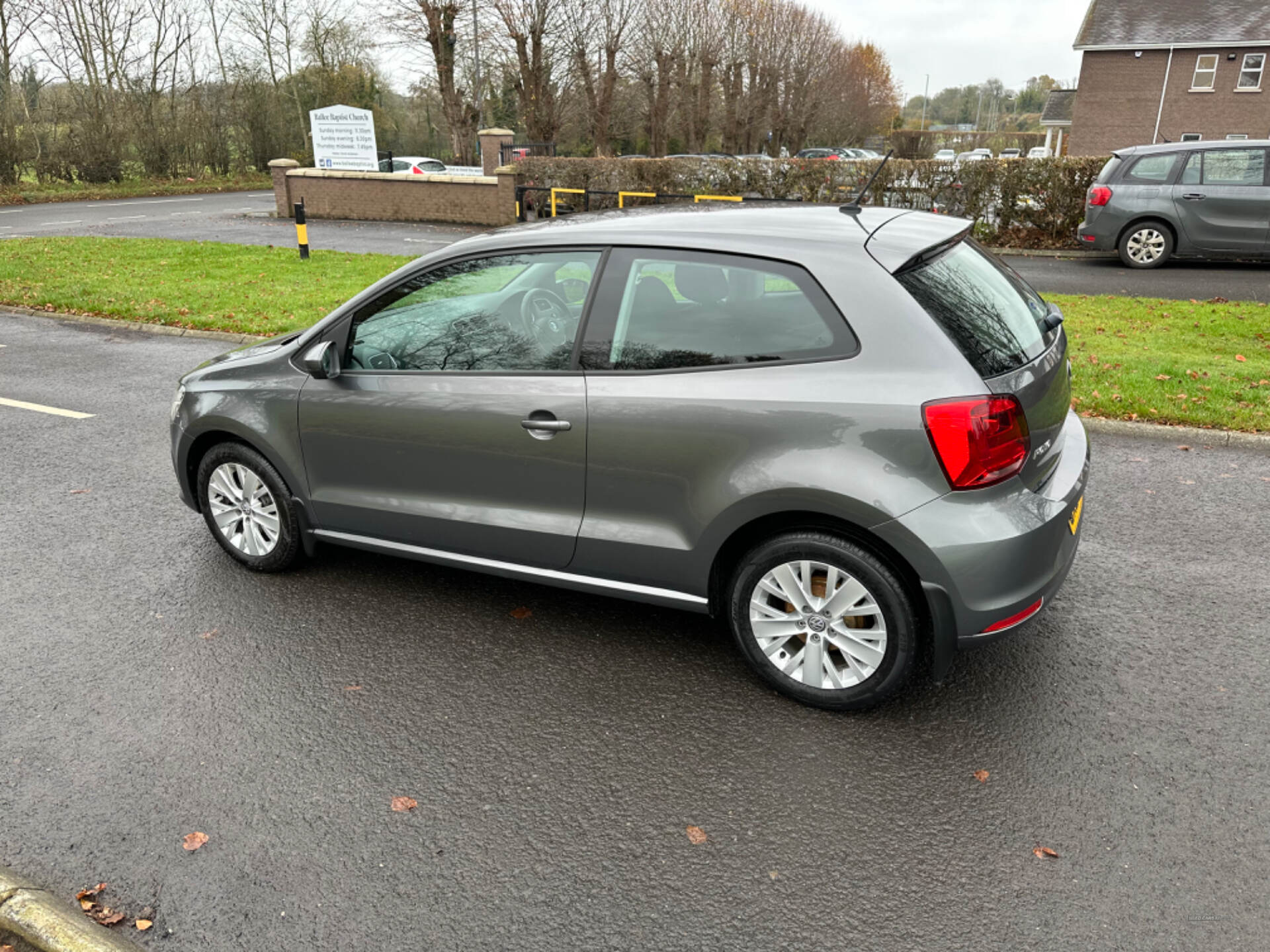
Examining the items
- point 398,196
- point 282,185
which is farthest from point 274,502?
point 282,185

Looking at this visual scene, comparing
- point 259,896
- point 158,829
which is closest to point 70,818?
point 158,829

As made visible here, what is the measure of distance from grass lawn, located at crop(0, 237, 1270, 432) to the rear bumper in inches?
160

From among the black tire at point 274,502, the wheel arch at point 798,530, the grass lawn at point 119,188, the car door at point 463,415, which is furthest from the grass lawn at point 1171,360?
the grass lawn at point 119,188

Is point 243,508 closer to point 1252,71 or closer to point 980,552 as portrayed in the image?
point 980,552

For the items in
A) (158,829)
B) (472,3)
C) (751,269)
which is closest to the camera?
(158,829)

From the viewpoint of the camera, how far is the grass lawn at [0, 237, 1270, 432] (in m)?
6.97

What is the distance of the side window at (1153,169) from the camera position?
44.3 ft

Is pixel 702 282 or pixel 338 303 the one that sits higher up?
pixel 702 282

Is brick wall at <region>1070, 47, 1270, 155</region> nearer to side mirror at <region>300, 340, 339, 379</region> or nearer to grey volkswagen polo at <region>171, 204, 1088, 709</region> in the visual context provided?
grey volkswagen polo at <region>171, 204, 1088, 709</region>

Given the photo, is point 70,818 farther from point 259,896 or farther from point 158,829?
point 259,896

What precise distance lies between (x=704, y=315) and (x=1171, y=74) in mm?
44065

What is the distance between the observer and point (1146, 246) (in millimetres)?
13992

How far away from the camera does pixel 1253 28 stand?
37.7 m

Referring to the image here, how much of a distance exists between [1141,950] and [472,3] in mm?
38144
